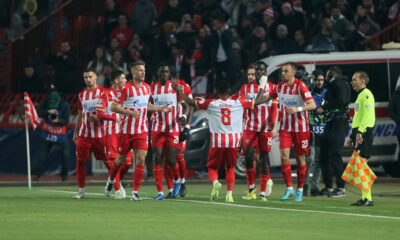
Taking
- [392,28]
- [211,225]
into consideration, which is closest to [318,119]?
[211,225]

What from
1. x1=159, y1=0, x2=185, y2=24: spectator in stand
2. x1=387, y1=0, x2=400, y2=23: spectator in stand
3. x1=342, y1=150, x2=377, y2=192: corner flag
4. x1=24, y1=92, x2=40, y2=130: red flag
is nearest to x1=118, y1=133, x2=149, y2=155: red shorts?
x1=342, y1=150, x2=377, y2=192: corner flag

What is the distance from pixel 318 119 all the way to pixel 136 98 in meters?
4.00

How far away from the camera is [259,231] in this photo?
42.8 feet

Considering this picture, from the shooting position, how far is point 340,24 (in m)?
28.0

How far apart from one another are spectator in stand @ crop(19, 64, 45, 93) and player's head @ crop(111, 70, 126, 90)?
29.4 ft

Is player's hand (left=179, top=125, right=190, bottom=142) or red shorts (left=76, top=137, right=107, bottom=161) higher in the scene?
player's hand (left=179, top=125, right=190, bottom=142)

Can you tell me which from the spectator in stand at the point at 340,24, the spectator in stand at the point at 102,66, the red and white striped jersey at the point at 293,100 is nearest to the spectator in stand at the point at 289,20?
the spectator in stand at the point at 340,24

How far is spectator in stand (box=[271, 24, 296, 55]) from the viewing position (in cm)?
2785

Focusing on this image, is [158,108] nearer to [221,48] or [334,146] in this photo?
[334,146]

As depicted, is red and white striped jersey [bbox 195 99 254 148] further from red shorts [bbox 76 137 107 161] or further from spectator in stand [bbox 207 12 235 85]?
spectator in stand [bbox 207 12 235 85]

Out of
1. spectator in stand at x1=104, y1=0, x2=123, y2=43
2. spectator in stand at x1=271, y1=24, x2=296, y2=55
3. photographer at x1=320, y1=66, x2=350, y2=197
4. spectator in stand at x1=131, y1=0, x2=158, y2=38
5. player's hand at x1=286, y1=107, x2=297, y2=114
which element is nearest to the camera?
player's hand at x1=286, y1=107, x2=297, y2=114

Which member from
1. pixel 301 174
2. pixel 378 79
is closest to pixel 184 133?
pixel 301 174

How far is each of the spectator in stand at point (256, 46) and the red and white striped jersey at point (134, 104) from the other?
10025 mm

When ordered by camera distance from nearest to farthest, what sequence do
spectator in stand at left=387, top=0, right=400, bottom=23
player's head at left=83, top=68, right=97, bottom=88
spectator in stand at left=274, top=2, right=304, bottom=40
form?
1. player's head at left=83, top=68, right=97, bottom=88
2. spectator in stand at left=274, top=2, right=304, bottom=40
3. spectator in stand at left=387, top=0, right=400, bottom=23
